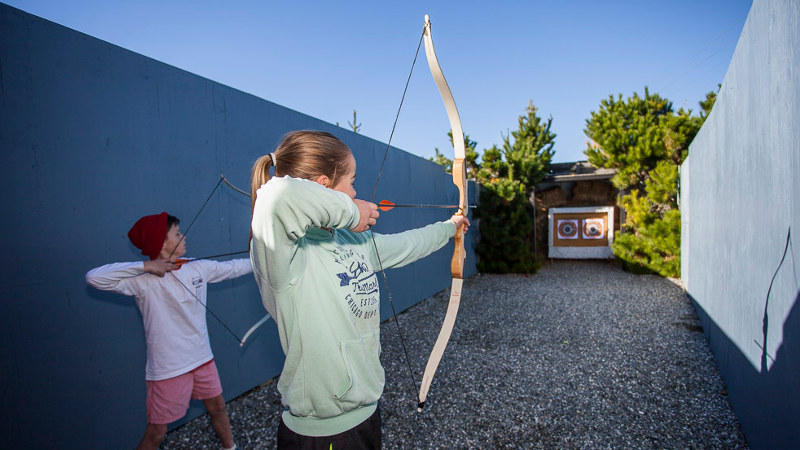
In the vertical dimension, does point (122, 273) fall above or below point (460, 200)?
below

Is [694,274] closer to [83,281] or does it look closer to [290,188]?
[290,188]

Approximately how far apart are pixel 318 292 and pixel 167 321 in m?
1.09

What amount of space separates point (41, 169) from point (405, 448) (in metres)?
2.06

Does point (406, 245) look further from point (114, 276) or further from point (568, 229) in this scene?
point (568, 229)

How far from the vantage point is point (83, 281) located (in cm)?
170

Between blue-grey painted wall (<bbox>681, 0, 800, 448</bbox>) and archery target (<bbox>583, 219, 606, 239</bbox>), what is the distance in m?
6.02

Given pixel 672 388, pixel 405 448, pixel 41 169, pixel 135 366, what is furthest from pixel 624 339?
pixel 41 169

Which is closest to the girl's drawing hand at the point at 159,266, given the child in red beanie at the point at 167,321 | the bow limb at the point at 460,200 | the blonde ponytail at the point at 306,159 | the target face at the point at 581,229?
the child in red beanie at the point at 167,321

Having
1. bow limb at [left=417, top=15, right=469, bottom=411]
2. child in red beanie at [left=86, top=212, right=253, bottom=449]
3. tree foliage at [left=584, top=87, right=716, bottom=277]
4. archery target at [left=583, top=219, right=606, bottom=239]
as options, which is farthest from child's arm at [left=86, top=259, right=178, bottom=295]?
archery target at [left=583, top=219, right=606, bottom=239]

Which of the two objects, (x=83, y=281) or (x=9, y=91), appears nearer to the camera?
(x=9, y=91)

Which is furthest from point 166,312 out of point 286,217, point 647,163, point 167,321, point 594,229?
point 594,229

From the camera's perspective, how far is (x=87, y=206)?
1741 mm

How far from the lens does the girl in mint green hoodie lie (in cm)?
73

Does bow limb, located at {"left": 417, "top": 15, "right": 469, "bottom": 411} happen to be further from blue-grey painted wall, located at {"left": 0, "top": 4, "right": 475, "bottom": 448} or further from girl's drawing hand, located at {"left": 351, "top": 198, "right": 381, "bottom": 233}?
blue-grey painted wall, located at {"left": 0, "top": 4, "right": 475, "bottom": 448}
